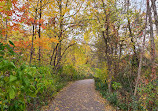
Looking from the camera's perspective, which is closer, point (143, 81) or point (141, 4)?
point (143, 81)

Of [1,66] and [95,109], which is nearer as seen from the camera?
[1,66]

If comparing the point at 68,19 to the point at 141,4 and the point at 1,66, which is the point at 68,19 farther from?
the point at 1,66

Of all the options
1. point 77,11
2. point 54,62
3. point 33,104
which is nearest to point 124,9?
point 77,11

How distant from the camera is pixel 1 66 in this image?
1023 millimetres

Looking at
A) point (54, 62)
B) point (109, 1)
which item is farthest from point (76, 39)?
point (109, 1)

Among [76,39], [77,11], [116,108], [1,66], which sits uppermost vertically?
[77,11]

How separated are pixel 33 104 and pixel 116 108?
3541 millimetres

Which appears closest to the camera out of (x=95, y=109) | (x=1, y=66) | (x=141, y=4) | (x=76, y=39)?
(x=1, y=66)

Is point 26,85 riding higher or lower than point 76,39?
lower

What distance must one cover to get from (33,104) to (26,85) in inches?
122

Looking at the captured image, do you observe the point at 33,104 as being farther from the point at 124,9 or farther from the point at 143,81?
the point at 124,9

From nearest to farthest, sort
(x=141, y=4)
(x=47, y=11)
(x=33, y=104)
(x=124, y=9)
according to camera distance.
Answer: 1. (x=33, y=104)
2. (x=141, y=4)
3. (x=124, y=9)
4. (x=47, y=11)

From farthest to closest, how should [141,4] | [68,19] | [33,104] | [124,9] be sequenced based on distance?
1. [68,19]
2. [124,9]
3. [141,4]
4. [33,104]

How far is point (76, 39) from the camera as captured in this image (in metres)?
8.18
